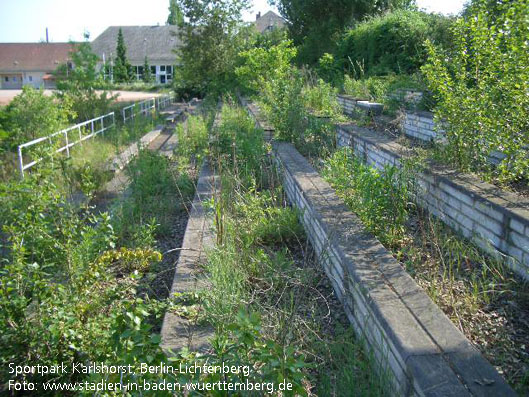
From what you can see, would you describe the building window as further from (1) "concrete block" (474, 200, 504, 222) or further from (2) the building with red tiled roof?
(1) "concrete block" (474, 200, 504, 222)

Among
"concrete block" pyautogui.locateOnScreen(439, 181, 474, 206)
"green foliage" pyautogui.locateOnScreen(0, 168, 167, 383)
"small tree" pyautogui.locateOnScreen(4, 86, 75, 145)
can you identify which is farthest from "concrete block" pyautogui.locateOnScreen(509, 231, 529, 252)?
"small tree" pyautogui.locateOnScreen(4, 86, 75, 145)

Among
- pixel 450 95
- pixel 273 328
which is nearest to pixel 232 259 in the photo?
pixel 273 328

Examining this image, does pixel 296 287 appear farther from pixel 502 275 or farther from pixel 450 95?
pixel 450 95

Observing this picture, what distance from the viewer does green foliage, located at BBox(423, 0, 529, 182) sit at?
387 centimetres

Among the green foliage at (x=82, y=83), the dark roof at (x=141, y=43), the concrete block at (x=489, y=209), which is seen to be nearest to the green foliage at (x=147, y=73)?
the dark roof at (x=141, y=43)

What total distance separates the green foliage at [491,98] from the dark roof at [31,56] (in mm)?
70439

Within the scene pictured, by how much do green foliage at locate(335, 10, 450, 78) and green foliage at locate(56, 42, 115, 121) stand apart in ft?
25.2

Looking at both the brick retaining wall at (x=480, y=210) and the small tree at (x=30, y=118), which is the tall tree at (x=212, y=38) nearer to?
the small tree at (x=30, y=118)

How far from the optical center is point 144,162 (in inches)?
286

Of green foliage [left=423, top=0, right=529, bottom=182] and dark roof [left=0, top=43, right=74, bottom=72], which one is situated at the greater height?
dark roof [left=0, top=43, right=74, bottom=72]

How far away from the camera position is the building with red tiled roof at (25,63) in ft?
220

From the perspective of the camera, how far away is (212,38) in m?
→ 19.9

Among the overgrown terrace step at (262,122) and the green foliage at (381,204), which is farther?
the overgrown terrace step at (262,122)

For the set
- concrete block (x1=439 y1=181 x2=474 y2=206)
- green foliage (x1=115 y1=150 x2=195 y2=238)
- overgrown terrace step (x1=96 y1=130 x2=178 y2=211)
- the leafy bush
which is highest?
the leafy bush
